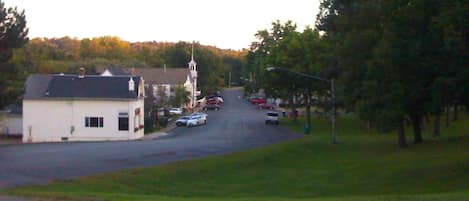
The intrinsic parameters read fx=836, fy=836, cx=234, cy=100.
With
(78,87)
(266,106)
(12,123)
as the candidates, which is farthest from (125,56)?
(78,87)

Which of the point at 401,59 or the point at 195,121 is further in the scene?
the point at 195,121

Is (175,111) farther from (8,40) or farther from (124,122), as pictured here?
(8,40)

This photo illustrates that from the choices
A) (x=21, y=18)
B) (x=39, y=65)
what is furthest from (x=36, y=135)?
(x=39, y=65)

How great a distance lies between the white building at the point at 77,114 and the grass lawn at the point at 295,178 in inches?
838

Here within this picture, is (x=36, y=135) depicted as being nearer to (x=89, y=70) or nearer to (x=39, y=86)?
(x=39, y=86)

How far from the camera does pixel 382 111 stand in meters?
44.5

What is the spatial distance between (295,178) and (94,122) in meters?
35.6

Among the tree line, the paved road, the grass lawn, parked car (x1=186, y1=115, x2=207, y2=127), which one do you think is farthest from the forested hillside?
the grass lawn

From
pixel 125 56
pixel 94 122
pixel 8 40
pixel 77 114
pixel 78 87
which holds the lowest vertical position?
pixel 94 122

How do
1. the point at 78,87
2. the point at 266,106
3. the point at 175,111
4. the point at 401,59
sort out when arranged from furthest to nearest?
the point at 266,106, the point at 175,111, the point at 78,87, the point at 401,59

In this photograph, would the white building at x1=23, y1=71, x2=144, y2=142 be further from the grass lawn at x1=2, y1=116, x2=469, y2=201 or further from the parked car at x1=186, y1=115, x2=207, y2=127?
the grass lawn at x1=2, y1=116, x2=469, y2=201

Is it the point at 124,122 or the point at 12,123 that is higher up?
the point at 124,122

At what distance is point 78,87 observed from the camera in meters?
68.8

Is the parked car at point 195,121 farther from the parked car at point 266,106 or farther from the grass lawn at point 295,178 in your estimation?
the parked car at point 266,106
